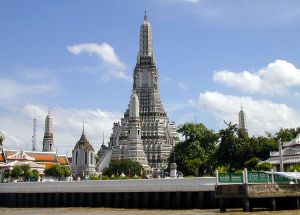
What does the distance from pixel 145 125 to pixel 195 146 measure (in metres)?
78.8

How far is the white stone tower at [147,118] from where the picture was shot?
162m

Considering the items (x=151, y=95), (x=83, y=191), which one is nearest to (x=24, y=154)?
(x=151, y=95)

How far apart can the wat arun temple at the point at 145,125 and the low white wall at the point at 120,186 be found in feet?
316

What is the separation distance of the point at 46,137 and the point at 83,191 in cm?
12533

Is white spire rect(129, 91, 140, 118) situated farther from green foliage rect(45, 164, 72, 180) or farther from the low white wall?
the low white wall

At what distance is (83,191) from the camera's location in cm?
4981

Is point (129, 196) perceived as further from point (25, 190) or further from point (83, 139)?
point (83, 139)

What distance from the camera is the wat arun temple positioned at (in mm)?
158500


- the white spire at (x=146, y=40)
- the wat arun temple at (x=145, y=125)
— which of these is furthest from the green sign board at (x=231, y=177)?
the white spire at (x=146, y=40)

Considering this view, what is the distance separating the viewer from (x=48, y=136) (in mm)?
172000

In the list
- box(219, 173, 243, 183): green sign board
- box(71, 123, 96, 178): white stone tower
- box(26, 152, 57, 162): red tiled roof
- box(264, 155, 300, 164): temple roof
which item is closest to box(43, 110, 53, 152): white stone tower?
box(71, 123, 96, 178): white stone tower

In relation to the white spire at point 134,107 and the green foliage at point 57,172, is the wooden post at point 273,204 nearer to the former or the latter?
the green foliage at point 57,172

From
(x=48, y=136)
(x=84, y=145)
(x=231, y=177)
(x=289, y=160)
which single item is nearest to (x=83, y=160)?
(x=84, y=145)

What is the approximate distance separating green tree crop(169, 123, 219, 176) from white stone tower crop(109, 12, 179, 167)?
214 ft
